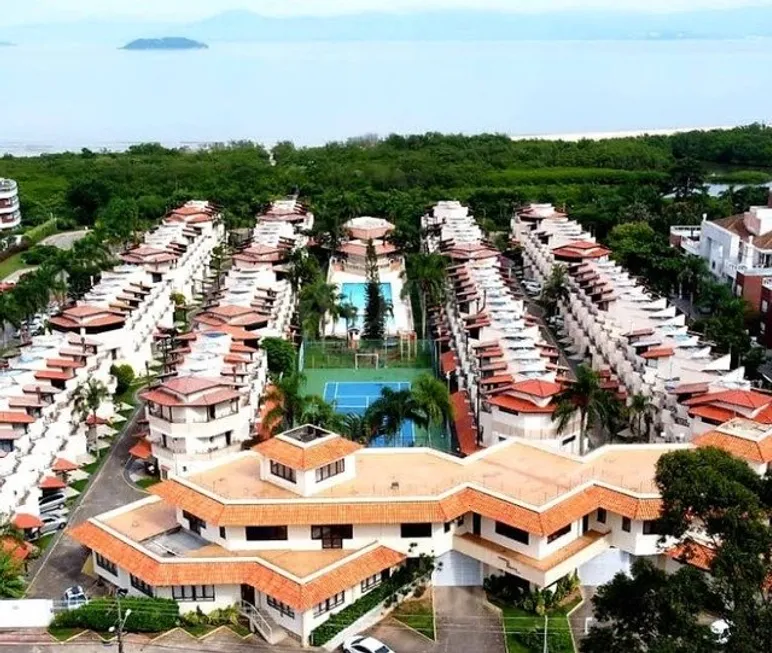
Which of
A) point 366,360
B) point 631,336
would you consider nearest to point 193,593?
point 631,336

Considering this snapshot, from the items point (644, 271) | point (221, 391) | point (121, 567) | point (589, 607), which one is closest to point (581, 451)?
point (589, 607)

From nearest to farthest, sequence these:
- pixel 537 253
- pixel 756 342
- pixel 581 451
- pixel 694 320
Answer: pixel 581 451
pixel 756 342
pixel 694 320
pixel 537 253

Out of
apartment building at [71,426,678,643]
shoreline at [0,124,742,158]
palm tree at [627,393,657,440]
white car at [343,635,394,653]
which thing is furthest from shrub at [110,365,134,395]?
shoreline at [0,124,742,158]

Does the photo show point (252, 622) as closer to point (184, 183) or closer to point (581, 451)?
point (581, 451)

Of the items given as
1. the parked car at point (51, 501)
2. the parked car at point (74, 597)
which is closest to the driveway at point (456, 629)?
the parked car at point (74, 597)

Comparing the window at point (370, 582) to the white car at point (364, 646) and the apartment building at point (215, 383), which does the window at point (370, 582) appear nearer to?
the white car at point (364, 646)
